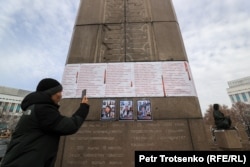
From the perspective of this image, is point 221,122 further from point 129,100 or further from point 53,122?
point 53,122

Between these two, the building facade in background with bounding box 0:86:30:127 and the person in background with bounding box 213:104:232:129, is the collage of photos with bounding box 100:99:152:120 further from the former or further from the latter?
the building facade in background with bounding box 0:86:30:127

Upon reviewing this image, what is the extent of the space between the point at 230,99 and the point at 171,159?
75208 millimetres

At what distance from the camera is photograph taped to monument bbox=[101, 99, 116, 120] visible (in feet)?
11.4

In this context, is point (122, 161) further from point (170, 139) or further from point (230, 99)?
point (230, 99)

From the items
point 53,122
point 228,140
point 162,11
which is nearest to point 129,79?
point 53,122

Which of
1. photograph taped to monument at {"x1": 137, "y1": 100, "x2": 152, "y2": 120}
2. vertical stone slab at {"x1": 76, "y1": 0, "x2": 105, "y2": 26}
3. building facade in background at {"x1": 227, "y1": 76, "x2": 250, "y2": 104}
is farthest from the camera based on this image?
building facade in background at {"x1": 227, "y1": 76, "x2": 250, "y2": 104}

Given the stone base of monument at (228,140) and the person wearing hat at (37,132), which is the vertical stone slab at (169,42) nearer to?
the stone base of monument at (228,140)

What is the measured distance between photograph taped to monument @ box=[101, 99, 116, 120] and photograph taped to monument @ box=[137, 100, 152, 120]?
1.74ft

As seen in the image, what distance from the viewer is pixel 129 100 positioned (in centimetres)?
364

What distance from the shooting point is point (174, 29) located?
15.5 ft

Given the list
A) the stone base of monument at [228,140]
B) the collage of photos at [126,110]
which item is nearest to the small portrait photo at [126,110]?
the collage of photos at [126,110]

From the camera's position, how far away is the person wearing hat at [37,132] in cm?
152

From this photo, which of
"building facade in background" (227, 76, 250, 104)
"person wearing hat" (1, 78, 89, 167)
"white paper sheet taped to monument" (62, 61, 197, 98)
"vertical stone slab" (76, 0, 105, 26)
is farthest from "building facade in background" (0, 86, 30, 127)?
"building facade in background" (227, 76, 250, 104)

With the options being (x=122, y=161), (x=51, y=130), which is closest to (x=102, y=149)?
(x=122, y=161)
